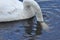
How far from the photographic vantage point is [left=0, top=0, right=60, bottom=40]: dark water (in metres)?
7.62

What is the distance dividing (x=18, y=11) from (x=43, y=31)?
0.87 meters

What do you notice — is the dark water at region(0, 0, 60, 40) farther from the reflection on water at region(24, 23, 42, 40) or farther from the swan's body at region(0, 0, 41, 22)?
the swan's body at region(0, 0, 41, 22)

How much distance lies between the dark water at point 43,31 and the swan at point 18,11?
0.49 feet

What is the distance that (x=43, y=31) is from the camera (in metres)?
7.87

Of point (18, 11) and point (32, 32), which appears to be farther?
point (18, 11)

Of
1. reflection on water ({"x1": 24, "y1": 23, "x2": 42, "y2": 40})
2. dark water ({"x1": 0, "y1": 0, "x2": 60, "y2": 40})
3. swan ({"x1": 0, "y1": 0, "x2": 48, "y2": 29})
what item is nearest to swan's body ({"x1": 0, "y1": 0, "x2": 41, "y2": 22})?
swan ({"x1": 0, "y1": 0, "x2": 48, "y2": 29})

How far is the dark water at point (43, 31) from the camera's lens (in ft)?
25.0

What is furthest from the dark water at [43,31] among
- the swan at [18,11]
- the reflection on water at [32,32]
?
the swan at [18,11]

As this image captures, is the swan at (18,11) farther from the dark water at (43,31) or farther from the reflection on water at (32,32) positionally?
the reflection on water at (32,32)

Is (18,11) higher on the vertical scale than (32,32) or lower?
higher

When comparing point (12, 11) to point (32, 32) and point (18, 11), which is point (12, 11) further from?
point (32, 32)

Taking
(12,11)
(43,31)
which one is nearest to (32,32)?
(43,31)

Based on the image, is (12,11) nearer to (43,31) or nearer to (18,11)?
(18,11)

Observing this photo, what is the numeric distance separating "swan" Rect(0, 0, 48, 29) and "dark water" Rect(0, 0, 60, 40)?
5.9 inches
